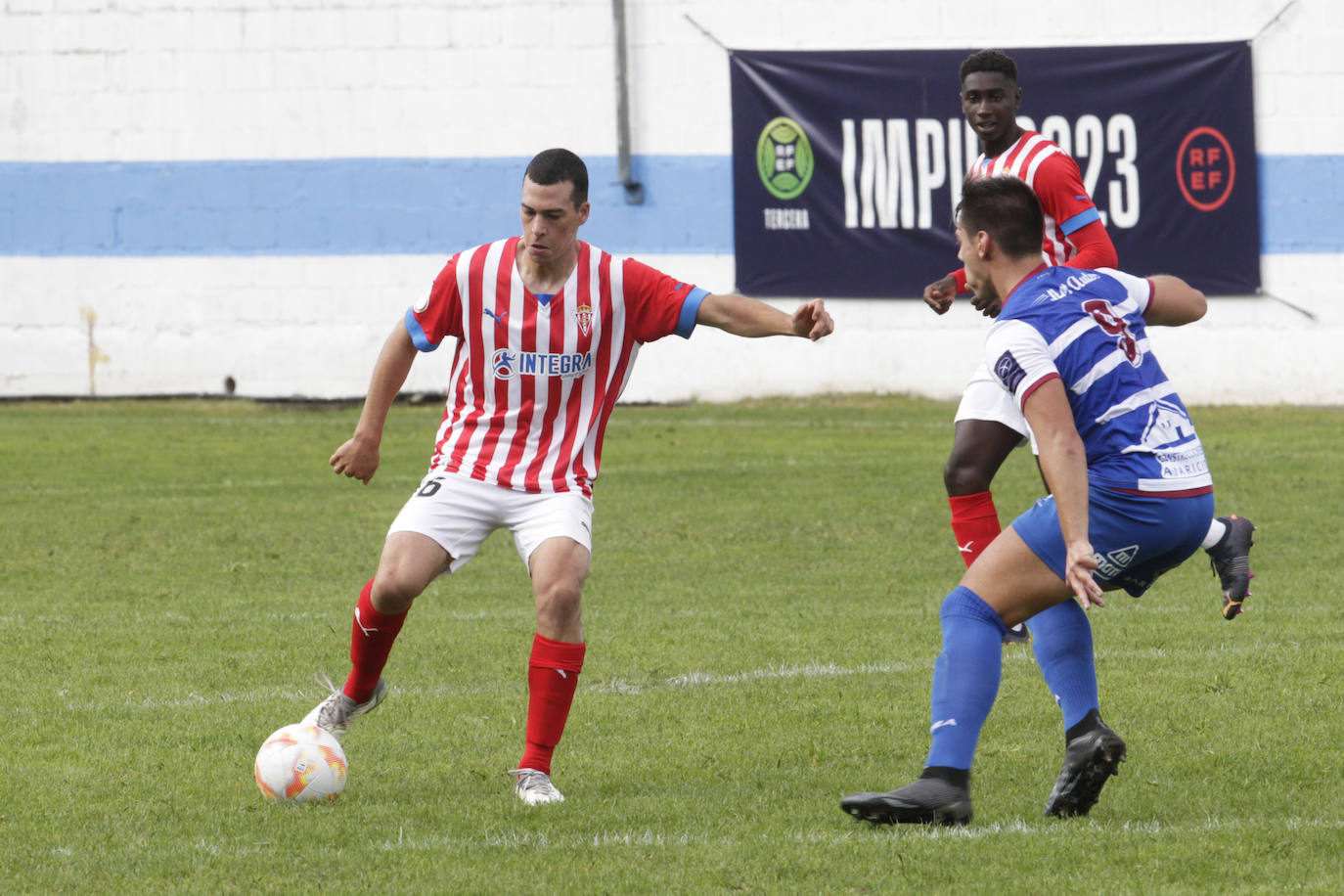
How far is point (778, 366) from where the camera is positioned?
18.8m

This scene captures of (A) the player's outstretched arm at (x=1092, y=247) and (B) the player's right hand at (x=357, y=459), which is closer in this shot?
(B) the player's right hand at (x=357, y=459)

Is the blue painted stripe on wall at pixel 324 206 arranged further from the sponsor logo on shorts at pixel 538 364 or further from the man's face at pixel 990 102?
the sponsor logo on shorts at pixel 538 364

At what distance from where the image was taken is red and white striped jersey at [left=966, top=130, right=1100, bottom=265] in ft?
21.2

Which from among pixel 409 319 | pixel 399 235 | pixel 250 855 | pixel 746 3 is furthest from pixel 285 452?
pixel 250 855

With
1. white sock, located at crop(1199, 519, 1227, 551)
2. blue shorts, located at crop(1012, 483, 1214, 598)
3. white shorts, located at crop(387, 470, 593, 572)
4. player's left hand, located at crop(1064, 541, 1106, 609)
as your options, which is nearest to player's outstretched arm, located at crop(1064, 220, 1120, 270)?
white sock, located at crop(1199, 519, 1227, 551)

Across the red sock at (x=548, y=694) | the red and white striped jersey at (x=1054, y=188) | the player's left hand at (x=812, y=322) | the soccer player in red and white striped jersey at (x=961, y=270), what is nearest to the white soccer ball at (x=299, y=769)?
the red sock at (x=548, y=694)

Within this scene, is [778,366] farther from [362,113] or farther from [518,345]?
[518,345]

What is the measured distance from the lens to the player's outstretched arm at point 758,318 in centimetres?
509

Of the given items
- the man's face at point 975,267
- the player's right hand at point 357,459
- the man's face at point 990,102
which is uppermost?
the man's face at point 990,102

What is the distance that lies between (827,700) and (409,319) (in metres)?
2.01

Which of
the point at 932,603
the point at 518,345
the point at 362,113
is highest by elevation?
the point at 362,113

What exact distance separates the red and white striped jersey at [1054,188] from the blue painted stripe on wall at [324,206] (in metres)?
12.0

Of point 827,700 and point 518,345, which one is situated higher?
point 518,345

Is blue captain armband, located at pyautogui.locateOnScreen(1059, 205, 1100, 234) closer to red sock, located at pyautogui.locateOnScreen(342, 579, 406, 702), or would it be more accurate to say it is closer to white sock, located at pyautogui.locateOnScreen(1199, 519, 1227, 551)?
white sock, located at pyautogui.locateOnScreen(1199, 519, 1227, 551)
